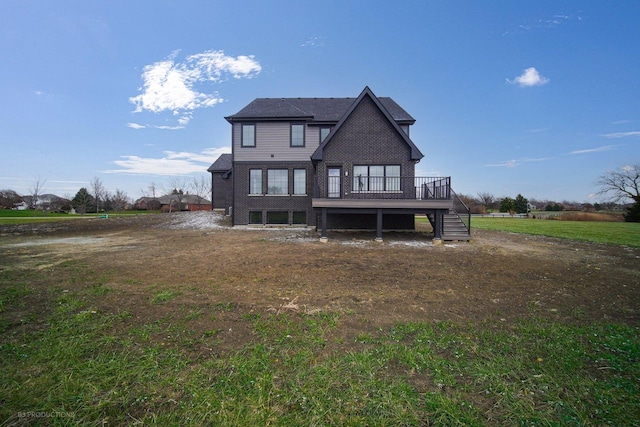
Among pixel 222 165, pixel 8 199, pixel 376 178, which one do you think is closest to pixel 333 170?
pixel 376 178

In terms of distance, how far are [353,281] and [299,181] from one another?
41.2 feet

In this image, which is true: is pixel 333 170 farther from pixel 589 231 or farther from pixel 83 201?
pixel 83 201

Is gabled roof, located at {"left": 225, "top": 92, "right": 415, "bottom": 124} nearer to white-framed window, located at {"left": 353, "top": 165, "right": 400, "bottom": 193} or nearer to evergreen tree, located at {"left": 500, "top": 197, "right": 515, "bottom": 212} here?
white-framed window, located at {"left": 353, "top": 165, "right": 400, "bottom": 193}

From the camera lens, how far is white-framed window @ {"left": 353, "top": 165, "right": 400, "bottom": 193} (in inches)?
608

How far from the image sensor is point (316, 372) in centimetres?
306

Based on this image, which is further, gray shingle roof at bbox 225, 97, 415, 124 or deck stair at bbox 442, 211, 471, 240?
gray shingle roof at bbox 225, 97, 415, 124

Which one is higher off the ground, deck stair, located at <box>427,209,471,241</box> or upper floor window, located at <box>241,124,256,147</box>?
upper floor window, located at <box>241,124,256,147</box>

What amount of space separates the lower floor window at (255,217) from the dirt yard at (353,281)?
23.2ft

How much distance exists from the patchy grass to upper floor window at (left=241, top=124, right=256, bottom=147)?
15.2m

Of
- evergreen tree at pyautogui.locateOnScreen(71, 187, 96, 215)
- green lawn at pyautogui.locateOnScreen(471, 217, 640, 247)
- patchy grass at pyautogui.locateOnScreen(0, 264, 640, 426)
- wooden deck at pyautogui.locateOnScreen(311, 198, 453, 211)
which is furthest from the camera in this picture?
evergreen tree at pyautogui.locateOnScreen(71, 187, 96, 215)

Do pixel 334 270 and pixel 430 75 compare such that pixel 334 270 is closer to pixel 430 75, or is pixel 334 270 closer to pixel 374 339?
pixel 374 339

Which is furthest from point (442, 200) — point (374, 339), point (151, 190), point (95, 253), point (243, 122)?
point (151, 190)

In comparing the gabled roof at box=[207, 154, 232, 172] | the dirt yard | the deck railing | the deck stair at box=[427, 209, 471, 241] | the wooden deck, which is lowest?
the dirt yard

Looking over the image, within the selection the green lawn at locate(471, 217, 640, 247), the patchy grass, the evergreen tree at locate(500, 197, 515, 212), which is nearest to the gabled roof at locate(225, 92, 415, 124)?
the green lawn at locate(471, 217, 640, 247)
